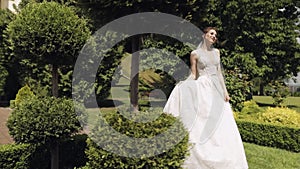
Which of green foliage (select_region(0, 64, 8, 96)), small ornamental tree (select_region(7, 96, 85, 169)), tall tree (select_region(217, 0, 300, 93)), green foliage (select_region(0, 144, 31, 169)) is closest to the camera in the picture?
small ornamental tree (select_region(7, 96, 85, 169))

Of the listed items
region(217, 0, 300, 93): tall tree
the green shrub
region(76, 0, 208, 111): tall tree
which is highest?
region(217, 0, 300, 93): tall tree

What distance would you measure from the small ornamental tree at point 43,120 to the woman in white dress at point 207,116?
1802 mm

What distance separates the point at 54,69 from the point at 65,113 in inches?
42.5

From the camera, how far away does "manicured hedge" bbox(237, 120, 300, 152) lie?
Answer: 9.00m

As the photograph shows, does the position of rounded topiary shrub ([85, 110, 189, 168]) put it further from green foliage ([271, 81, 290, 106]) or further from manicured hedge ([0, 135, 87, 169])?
green foliage ([271, 81, 290, 106])

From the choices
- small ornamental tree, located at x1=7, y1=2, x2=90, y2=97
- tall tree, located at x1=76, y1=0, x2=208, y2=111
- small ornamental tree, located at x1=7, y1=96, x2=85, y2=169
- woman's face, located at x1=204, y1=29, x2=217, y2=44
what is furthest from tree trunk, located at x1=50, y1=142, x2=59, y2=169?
woman's face, located at x1=204, y1=29, x2=217, y2=44

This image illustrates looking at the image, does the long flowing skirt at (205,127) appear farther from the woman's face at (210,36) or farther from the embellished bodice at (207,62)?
the woman's face at (210,36)

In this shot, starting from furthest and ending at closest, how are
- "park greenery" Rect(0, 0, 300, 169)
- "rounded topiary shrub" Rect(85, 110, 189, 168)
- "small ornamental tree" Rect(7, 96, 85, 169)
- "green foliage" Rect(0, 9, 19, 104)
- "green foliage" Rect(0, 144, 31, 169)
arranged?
"green foliage" Rect(0, 9, 19, 104) → "green foliage" Rect(0, 144, 31, 169) → "small ornamental tree" Rect(7, 96, 85, 169) → "park greenery" Rect(0, 0, 300, 169) → "rounded topiary shrub" Rect(85, 110, 189, 168)

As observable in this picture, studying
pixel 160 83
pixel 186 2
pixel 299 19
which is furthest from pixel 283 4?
pixel 186 2

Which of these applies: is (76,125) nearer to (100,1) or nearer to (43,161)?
(43,161)

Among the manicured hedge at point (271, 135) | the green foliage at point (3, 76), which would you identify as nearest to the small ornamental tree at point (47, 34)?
the manicured hedge at point (271, 135)

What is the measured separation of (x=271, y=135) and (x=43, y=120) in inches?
269

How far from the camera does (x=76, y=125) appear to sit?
5973 mm

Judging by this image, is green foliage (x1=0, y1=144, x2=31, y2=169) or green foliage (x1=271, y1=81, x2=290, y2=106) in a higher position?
green foliage (x1=271, y1=81, x2=290, y2=106)
